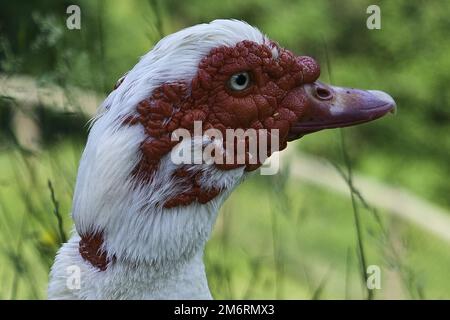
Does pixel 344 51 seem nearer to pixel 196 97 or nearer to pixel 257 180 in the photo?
pixel 257 180

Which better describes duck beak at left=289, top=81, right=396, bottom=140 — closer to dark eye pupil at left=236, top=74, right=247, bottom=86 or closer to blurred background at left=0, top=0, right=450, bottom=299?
dark eye pupil at left=236, top=74, right=247, bottom=86

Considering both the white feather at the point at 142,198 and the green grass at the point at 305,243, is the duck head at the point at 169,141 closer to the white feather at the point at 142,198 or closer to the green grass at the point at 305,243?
the white feather at the point at 142,198

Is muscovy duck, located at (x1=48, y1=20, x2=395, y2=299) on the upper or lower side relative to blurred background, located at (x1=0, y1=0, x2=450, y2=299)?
upper

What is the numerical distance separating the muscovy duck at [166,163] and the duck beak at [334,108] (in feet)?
0.11

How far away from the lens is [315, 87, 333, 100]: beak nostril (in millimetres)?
1584

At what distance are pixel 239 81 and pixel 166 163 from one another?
0.20m

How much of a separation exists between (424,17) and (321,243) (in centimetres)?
140

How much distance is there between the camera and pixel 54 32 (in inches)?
74.3

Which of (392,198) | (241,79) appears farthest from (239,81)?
(392,198)

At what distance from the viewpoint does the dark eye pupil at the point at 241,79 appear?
1488 mm

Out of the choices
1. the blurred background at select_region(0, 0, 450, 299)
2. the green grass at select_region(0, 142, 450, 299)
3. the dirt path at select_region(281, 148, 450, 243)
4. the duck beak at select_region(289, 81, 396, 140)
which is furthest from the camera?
the dirt path at select_region(281, 148, 450, 243)

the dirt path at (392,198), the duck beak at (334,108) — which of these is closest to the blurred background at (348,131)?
the dirt path at (392,198)

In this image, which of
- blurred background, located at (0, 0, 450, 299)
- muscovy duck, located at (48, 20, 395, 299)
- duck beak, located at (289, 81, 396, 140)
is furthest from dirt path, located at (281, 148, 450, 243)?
muscovy duck, located at (48, 20, 395, 299)

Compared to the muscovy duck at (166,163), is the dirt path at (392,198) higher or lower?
lower
